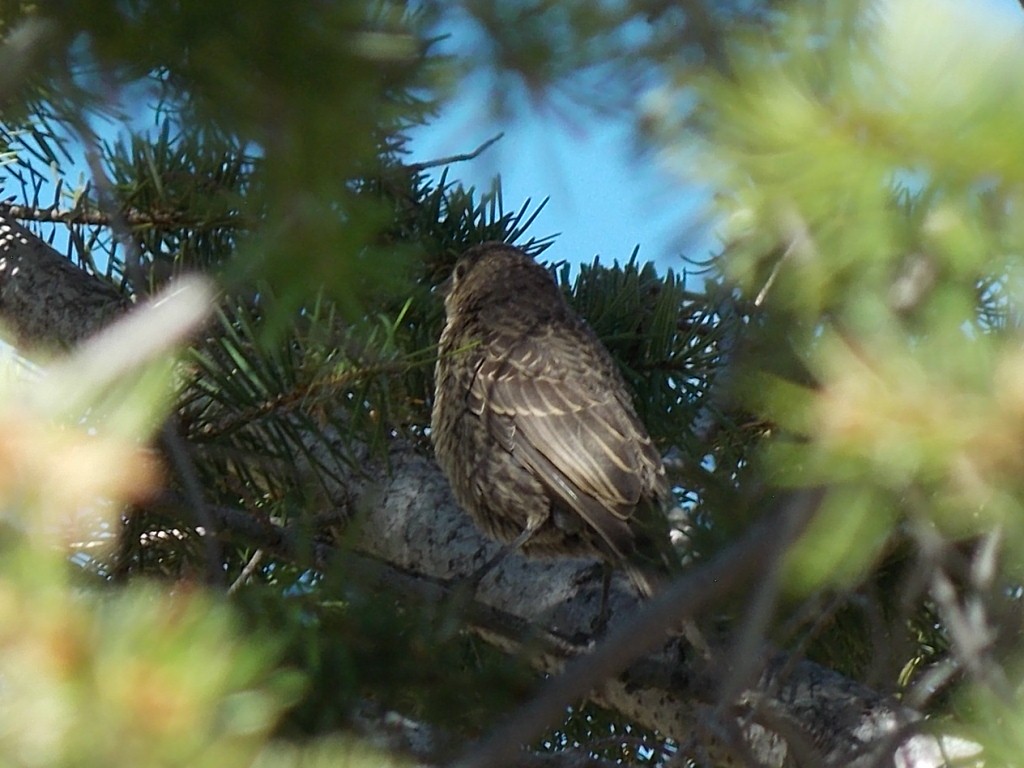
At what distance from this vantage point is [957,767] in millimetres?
1466

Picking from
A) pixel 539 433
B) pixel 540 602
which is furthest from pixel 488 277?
pixel 540 602

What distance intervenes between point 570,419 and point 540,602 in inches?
24.1

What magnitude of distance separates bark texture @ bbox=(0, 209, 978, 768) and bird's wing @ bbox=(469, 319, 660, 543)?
0.20 metres

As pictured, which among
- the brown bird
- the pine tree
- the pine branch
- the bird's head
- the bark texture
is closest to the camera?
the pine tree

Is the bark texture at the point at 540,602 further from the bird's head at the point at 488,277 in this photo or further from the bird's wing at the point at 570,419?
the bird's head at the point at 488,277

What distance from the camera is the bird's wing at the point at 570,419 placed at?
10.8 feet

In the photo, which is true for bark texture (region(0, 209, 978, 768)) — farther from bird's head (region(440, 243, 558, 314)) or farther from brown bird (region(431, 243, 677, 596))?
bird's head (region(440, 243, 558, 314))

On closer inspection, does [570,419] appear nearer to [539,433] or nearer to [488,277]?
[539,433]

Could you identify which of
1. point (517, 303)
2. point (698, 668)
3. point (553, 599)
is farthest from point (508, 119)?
point (517, 303)

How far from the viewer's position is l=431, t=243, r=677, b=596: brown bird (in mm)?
3271

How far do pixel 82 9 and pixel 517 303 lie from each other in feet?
10.7

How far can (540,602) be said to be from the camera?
316cm

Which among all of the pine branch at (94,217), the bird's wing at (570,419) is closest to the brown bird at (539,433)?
the bird's wing at (570,419)

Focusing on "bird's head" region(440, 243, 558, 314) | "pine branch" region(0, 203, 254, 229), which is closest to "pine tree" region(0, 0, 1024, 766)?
"pine branch" region(0, 203, 254, 229)
